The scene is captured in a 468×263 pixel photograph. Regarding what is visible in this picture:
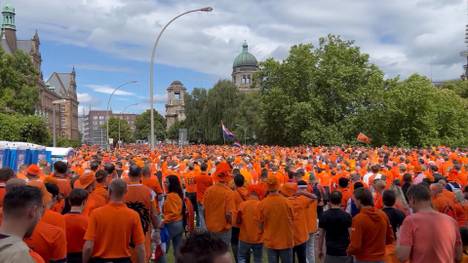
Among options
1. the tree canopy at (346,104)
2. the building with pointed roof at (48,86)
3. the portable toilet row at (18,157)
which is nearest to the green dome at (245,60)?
the building with pointed roof at (48,86)

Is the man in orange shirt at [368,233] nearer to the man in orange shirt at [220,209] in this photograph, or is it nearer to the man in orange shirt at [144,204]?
the man in orange shirt at [220,209]

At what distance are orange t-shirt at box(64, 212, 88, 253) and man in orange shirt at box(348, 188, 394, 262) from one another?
3.12m

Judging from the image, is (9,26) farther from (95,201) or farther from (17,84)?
(95,201)

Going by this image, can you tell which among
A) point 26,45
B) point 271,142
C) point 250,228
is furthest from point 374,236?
point 26,45

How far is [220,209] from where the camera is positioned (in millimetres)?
7488

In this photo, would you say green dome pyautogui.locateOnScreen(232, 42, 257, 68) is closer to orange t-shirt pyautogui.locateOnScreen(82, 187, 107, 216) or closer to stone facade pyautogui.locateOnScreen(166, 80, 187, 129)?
stone facade pyautogui.locateOnScreen(166, 80, 187, 129)

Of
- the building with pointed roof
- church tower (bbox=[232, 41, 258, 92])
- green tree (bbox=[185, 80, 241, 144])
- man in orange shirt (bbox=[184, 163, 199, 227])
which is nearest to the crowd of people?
man in orange shirt (bbox=[184, 163, 199, 227])

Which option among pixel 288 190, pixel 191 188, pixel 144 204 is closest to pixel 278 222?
pixel 288 190

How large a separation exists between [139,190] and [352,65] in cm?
4914

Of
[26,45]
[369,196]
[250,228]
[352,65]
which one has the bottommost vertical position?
[250,228]

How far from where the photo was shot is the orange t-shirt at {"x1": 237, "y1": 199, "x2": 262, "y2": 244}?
702cm

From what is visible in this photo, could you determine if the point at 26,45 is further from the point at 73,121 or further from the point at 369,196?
the point at 369,196

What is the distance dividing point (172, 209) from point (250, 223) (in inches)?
54.5

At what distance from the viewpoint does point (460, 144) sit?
46.5 m
